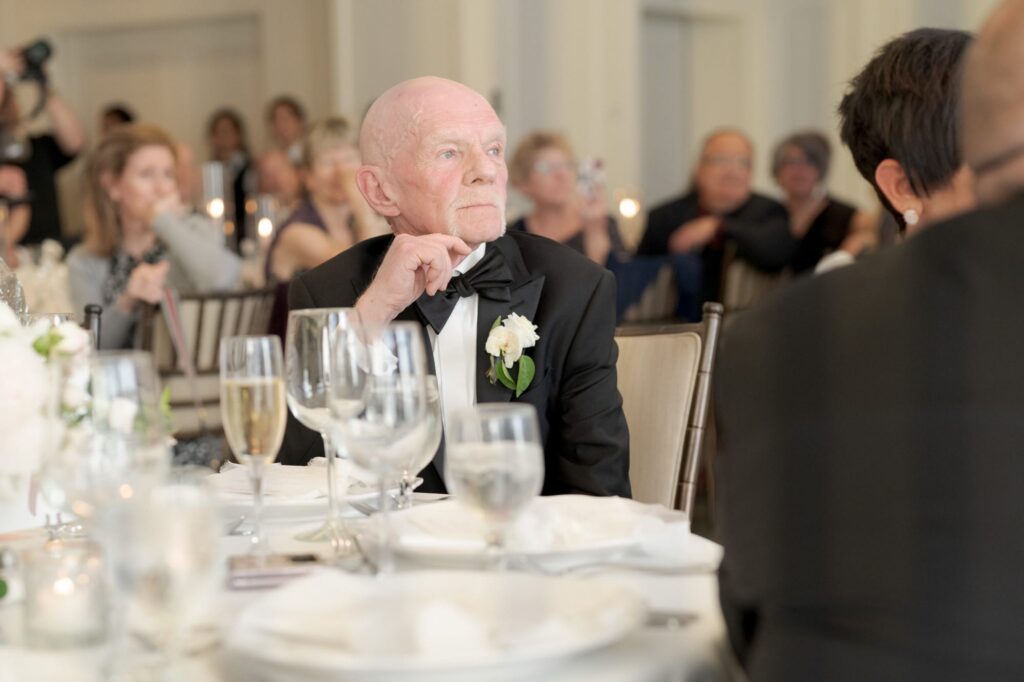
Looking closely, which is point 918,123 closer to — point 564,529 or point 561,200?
point 564,529

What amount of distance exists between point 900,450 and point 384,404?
0.52 m

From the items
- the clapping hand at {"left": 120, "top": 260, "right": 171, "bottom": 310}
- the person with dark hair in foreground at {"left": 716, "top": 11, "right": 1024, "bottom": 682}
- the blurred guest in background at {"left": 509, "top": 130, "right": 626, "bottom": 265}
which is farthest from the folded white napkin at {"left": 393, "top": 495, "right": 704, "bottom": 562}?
the blurred guest in background at {"left": 509, "top": 130, "right": 626, "bottom": 265}

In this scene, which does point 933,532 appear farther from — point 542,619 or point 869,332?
point 542,619

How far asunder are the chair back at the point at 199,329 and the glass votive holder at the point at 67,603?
3.16 metres

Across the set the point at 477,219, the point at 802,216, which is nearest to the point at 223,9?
the point at 802,216

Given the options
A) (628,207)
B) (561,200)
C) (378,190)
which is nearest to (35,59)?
(561,200)

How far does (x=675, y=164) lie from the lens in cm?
955

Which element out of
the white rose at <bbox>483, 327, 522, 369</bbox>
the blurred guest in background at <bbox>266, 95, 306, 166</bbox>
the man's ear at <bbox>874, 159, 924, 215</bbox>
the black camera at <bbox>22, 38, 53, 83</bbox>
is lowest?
the white rose at <bbox>483, 327, 522, 369</bbox>

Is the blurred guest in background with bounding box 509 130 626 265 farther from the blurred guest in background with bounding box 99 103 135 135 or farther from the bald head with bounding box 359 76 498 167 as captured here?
the blurred guest in background with bounding box 99 103 135 135

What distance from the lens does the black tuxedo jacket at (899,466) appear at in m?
1.05

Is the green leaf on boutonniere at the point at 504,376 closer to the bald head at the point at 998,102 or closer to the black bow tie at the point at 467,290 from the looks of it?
the black bow tie at the point at 467,290

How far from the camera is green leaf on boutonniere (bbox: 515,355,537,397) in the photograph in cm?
221

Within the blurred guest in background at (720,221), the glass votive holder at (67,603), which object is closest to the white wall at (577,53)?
the blurred guest in background at (720,221)

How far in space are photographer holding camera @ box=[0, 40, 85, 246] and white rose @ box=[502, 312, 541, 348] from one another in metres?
5.82
